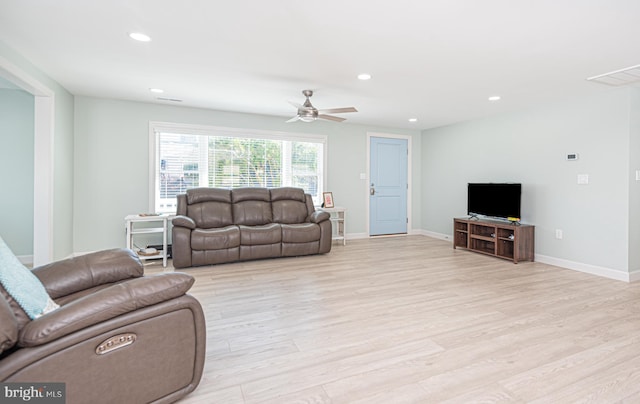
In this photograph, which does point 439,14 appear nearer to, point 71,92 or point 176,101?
point 176,101

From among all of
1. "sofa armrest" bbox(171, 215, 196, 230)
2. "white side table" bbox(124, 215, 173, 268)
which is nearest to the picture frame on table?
"sofa armrest" bbox(171, 215, 196, 230)

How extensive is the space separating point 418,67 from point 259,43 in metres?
1.66

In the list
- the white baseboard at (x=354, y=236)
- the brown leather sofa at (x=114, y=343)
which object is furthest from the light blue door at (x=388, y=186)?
the brown leather sofa at (x=114, y=343)

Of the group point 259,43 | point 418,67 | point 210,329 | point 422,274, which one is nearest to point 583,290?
point 422,274

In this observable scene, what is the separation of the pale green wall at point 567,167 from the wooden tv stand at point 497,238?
11.6 inches

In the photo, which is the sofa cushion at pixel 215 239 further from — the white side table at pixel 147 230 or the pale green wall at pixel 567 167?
the pale green wall at pixel 567 167

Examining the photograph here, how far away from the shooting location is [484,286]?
3594mm

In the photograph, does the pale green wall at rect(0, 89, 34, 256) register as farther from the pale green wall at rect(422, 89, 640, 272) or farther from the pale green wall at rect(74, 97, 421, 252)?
the pale green wall at rect(422, 89, 640, 272)

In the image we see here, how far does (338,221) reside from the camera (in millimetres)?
6414

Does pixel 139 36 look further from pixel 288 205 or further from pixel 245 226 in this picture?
pixel 288 205

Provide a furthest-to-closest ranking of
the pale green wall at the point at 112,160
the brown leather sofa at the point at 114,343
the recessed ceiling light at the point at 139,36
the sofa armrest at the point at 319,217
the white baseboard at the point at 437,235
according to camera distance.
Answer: the white baseboard at the point at 437,235
the sofa armrest at the point at 319,217
the pale green wall at the point at 112,160
the recessed ceiling light at the point at 139,36
the brown leather sofa at the point at 114,343

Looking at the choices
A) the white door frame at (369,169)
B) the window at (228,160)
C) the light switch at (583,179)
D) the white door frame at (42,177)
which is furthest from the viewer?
the white door frame at (369,169)

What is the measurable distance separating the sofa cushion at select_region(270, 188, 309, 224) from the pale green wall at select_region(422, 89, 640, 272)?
3160mm

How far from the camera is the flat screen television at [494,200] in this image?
194 inches
